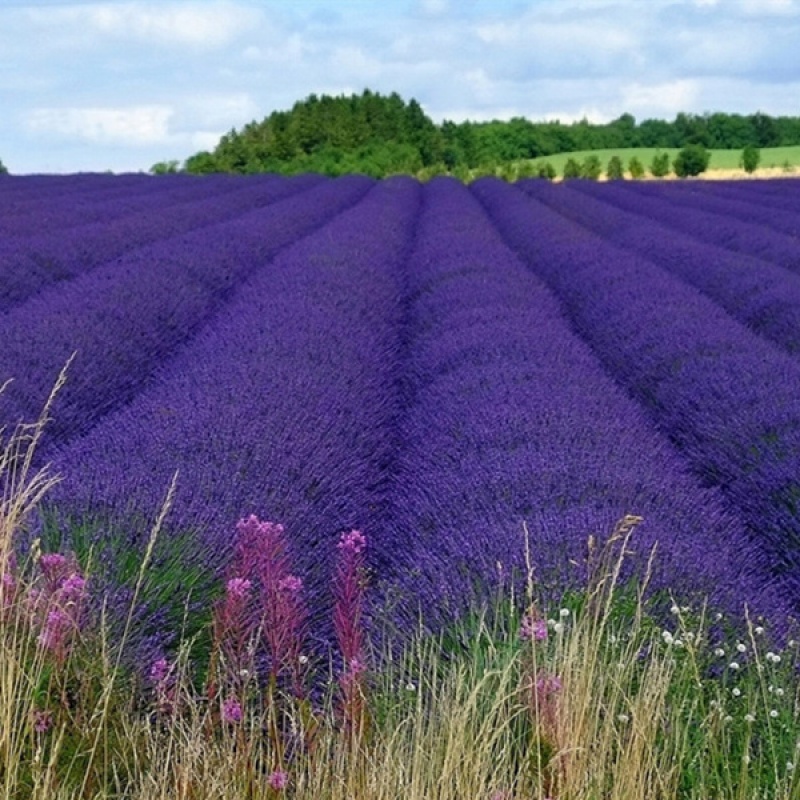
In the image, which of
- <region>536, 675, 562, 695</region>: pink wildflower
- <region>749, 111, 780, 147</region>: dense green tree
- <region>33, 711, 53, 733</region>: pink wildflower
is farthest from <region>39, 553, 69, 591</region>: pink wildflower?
<region>749, 111, 780, 147</region>: dense green tree

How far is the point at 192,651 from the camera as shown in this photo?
346 cm

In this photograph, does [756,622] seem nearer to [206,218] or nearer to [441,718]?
[441,718]

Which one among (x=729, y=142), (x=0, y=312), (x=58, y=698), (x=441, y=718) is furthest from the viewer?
(x=729, y=142)

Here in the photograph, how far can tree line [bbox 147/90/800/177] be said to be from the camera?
132 ft

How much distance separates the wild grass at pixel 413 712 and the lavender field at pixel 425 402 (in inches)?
13.0

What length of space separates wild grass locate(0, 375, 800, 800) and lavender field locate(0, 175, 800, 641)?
331 millimetres

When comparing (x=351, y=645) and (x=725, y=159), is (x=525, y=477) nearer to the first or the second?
(x=351, y=645)

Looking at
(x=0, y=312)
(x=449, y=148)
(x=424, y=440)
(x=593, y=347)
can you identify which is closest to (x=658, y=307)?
(x=593, y=347)

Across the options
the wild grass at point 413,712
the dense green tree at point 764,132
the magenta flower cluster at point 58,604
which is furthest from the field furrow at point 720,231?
the dense green tree at point 764,132

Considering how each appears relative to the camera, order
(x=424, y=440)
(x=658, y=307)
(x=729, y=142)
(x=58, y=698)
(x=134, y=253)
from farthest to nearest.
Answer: (x=729, y=142)
(x=134, y=253)
(x=658, y=307)
(x=424, y=440)
(x=58, y=698)

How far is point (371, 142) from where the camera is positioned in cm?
4341

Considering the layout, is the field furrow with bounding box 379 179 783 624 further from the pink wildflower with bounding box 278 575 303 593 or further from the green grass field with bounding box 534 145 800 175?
the green grass field with bounding box 534 145 800 175

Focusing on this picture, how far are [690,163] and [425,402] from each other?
114 feet

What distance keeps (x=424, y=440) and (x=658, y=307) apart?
308cm
